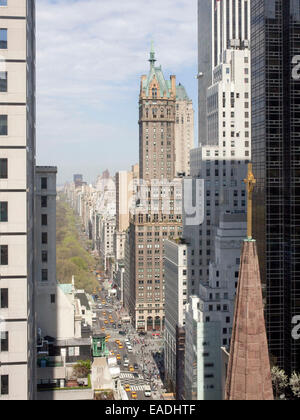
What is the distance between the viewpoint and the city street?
6281cm

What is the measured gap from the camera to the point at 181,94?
4830 inches

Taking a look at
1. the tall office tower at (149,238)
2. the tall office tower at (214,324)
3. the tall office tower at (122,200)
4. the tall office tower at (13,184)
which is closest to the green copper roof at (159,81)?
the tall office tower at (149,238)

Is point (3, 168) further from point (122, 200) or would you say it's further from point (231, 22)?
point (122, 200)

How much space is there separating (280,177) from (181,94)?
8311cm

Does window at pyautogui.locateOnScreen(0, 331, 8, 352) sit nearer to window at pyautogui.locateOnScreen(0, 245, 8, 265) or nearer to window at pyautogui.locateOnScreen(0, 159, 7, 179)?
window at pyautogui.locateOnScreen(0, 245, 8, 265)

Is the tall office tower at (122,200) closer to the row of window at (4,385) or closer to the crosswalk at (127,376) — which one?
the crosswalk at (127,376)

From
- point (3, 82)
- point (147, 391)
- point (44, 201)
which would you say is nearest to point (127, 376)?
point (147, 391)

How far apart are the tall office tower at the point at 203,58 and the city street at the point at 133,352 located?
28.9 m

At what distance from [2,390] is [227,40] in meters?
57.5

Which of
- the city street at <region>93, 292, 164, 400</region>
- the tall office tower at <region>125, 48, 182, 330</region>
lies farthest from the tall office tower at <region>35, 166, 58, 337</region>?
the tall office tower at <region>125, 48, 182, 330</region>

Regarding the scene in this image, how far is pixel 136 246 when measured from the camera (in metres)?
90.0

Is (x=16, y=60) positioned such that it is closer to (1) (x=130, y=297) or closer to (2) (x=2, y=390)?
(2) (x=2, y=390)

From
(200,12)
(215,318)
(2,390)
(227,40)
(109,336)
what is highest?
(200,12)

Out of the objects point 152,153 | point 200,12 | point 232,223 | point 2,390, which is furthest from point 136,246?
point 2,390
